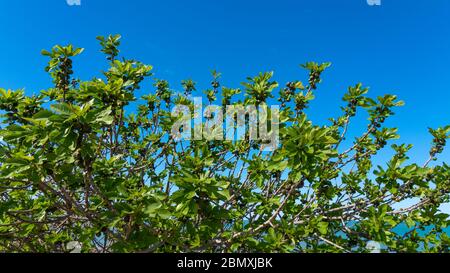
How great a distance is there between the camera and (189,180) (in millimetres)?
3408

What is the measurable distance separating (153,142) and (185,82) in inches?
100

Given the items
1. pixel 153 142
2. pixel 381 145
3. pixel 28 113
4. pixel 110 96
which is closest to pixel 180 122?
pixel 153 142

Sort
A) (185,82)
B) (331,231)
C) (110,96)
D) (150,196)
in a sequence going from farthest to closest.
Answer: (185,82) < (331,231) < (110,96) < (150,196)

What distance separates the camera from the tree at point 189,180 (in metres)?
3.54

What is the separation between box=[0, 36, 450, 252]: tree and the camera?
3535mm
